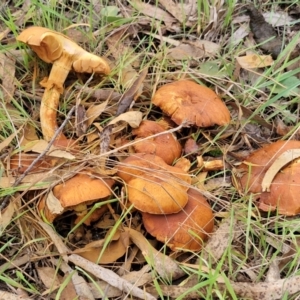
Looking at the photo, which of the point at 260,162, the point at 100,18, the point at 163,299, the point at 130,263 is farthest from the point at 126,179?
the point at 100,18

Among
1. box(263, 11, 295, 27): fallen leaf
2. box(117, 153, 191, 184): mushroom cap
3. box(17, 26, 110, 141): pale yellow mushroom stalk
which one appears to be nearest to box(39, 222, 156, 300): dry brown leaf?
box(117, 153, 191, 184): mushroom cap

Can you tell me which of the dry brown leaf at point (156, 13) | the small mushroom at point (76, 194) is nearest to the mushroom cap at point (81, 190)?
the small mushroom at point (76, 194)

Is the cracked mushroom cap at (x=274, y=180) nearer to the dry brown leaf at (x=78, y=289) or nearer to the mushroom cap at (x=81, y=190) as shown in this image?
the mushroom cap at (x=81, y=190)

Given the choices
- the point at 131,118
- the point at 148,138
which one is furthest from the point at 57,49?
the point at 148,138

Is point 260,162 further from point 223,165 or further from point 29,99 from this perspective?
point 29,99

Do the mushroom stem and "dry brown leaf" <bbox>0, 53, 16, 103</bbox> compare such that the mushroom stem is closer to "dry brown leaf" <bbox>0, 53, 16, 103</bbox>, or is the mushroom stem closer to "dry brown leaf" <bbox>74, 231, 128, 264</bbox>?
"dry brown leaf" <bbox>0, 53, 16, 103</bbox>

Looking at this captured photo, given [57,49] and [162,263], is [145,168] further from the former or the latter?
[57,49]
